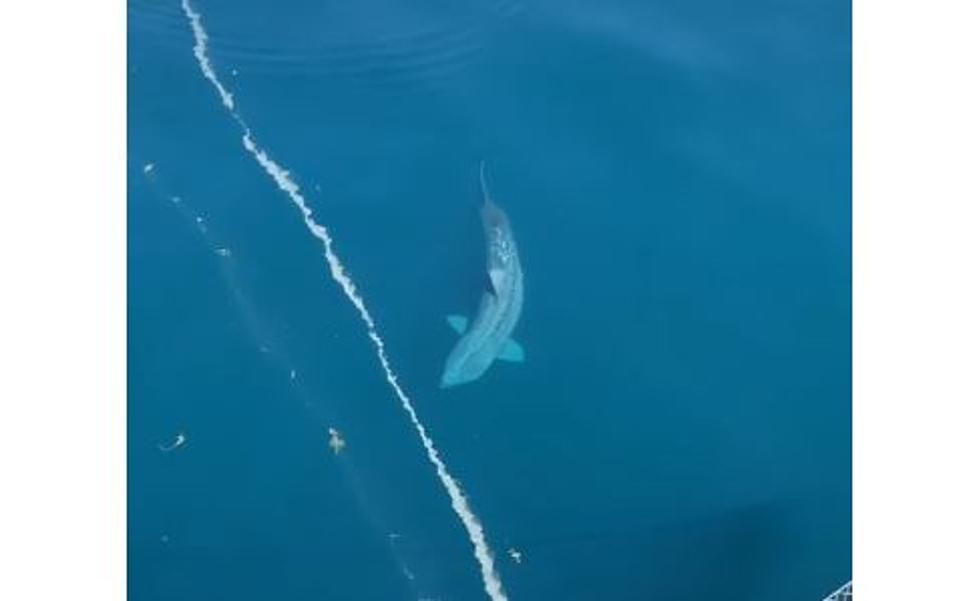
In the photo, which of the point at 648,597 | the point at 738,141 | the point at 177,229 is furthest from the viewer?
the point at 738,141

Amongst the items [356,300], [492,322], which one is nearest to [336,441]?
[356,300]

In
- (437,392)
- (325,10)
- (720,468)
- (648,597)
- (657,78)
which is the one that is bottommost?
(648,597)

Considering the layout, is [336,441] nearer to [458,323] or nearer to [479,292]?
[458,323]

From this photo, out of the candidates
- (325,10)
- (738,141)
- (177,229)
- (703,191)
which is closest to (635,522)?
(703,191)

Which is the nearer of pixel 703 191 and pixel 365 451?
pixel 365 451

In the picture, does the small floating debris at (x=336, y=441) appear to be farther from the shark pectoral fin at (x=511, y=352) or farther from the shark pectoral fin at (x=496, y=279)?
the shark pectoral fin at (x=496, y=279)

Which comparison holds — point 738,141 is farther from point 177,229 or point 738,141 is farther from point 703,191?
point 177,229

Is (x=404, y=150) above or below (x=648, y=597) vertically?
A: above

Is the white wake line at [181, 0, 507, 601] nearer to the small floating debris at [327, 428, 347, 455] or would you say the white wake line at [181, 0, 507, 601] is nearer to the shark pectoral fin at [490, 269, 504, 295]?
the small floating debris at [327, 428, 347, 455]
